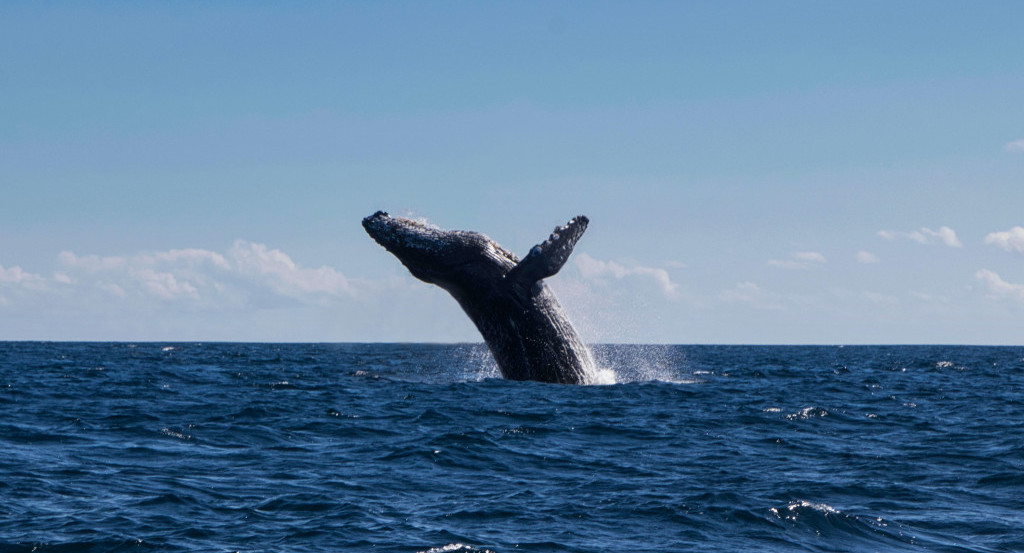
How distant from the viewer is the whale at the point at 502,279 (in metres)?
15.8

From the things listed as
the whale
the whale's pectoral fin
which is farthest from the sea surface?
the whale's pectoral fin

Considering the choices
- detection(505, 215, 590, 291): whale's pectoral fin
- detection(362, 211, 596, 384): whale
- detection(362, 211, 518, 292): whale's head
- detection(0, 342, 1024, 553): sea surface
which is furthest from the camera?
detection(362, 211, 518, 292): whale's head

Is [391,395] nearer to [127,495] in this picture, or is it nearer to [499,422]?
[499,422]

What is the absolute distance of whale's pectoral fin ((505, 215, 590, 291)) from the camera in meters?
15.5

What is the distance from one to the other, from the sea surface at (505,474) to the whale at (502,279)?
0.65 meters

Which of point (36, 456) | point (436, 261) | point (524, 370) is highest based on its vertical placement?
point (436, 261)

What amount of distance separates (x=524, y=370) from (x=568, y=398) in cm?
122

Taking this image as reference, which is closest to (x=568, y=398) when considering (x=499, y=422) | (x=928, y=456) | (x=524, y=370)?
(x=524, y=370)

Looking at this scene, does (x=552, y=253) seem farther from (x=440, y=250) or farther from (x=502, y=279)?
(x=440, y=250)

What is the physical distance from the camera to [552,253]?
15.6 metres

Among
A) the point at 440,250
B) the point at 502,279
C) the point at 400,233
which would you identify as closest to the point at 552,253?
the point at 502,279

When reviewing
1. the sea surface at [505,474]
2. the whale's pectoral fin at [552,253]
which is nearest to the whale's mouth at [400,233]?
the whale's pectoral fin at [552,253]

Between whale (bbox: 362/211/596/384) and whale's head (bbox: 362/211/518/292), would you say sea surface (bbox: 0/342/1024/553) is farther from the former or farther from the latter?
whale's head (bbox: 362/211/518/292)

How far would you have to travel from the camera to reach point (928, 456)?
1228 centimetres
